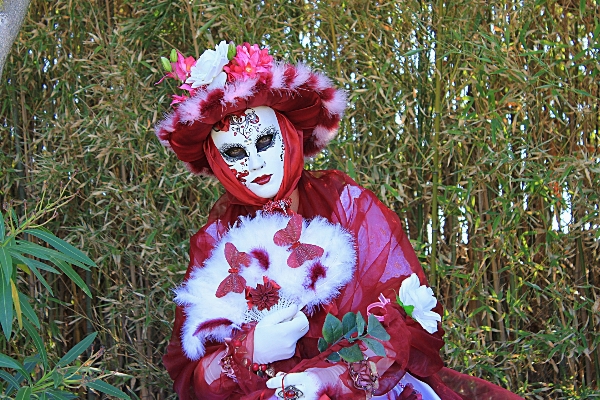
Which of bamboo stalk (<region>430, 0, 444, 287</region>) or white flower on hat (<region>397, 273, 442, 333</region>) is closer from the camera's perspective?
white flower on hat (<region>397, 273, 442, 333</region>)

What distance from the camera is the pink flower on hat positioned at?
1929 mm

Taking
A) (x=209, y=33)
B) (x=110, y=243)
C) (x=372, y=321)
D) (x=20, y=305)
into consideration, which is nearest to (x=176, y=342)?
(x=20, y=305)

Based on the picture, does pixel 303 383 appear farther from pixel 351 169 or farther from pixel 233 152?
pixel 351 169

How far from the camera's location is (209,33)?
272cm

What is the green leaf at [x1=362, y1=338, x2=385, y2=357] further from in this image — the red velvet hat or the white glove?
the red velvet hat

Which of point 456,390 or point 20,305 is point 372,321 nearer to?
point 456,390

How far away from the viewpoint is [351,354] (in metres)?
1.69

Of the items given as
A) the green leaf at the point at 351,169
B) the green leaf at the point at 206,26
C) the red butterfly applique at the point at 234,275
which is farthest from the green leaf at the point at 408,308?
the green leaf at the point at 206,26

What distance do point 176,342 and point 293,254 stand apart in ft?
1.31

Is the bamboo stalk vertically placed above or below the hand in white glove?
above

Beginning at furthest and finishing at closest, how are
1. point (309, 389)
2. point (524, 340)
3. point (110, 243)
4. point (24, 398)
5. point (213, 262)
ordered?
Result: point (110, 243) → point (524, 340) → point (213, 262) → point (24, 398) → point (309, 389)

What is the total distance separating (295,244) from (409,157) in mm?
938

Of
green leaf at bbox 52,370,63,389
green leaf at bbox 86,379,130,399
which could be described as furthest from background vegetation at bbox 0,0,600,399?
green leaf at bbox 52,370,63,389

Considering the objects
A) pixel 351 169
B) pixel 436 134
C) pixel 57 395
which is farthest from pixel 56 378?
pixel 436 134
